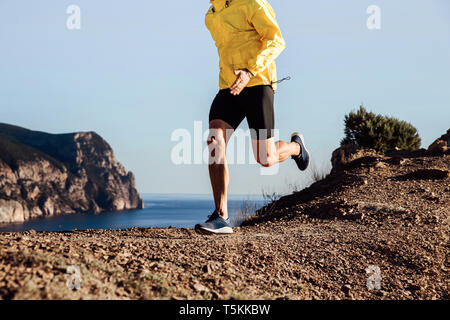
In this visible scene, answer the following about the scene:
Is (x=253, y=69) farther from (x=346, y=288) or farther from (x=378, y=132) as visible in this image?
(x=378, y=132)

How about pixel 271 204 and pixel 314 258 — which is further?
pixel 271 204

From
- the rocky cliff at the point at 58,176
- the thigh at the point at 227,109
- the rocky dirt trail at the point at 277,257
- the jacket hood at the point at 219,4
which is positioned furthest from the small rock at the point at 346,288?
the rocky cliff at the point at 58,176

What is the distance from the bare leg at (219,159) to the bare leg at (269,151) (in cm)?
35

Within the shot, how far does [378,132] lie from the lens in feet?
43.5

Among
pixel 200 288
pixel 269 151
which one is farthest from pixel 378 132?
pixel 200 288

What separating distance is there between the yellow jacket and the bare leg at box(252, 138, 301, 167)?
0.62m

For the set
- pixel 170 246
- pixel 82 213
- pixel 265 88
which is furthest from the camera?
pixel 82 213

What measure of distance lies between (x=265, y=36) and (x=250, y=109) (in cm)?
76

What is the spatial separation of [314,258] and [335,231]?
1.34m

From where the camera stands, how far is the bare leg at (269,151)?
4.98 m

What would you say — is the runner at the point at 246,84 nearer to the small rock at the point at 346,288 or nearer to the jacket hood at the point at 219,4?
the jacket hood at the point at 219,4
